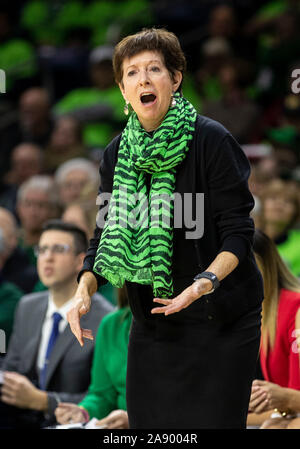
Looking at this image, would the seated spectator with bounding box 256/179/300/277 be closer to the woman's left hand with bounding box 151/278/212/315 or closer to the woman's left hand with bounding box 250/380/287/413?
the woman's left hand with bounding box 250/380/287/413

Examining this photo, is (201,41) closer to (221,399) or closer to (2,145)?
→ (2,145)

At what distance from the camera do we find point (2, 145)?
275 inches

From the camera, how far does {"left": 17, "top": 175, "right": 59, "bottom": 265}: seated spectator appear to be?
5.23m

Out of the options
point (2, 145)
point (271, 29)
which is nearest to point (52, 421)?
point (2, 145)

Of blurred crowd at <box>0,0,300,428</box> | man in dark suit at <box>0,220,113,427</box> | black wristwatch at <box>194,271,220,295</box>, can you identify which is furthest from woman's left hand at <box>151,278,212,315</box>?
blurred crowd at <box>0,0,300,428</box>

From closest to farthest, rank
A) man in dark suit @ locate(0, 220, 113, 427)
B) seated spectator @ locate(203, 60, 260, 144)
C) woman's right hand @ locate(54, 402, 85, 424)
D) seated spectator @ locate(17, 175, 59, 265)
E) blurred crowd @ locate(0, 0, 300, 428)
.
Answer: woman's right hand @ locate(54, 402, 85, 424) < man in dark suit @ locate(0, 220, 113, 427) < blurred crowd @ locate(0, 0, 300, 428) < seated spectator @ locate(17, 175, 59, 265) < seated spectator @ locate(203, 60, 260, 144)

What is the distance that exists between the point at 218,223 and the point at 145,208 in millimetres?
182

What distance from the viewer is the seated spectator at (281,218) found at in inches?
178

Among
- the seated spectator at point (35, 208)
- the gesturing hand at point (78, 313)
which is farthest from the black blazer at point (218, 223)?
the seated spectator at point (35, 208)

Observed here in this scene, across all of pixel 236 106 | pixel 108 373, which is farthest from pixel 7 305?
pixel 236 106

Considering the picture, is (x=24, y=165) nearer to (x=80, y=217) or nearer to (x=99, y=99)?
(x=99, y=99)

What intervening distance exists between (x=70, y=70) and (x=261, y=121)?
6.78 feet

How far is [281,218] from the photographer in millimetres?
4605

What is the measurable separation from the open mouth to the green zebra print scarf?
52 millimetres
